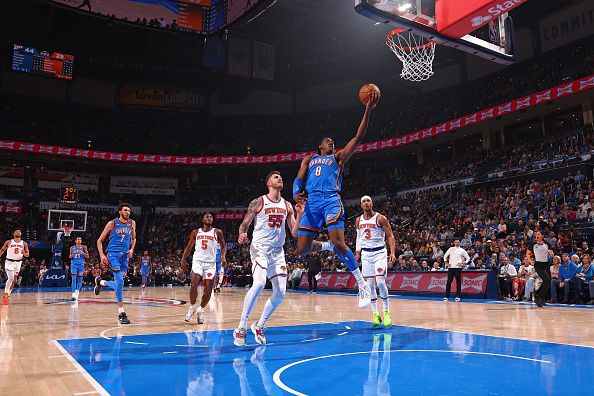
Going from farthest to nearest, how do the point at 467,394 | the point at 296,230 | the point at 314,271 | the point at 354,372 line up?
the point at 314,271 → the point at 296,230 → the point at 354,372 → the point at 467,394

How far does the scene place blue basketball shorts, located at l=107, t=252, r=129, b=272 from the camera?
8.24m

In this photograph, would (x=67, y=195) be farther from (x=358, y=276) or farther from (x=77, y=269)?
(x=358, y=276)

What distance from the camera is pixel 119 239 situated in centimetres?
843

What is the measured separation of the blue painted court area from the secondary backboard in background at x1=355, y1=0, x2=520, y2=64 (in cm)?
562

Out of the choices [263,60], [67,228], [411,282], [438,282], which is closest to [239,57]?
[263,60]

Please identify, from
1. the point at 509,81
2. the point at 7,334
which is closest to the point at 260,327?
the point at 7,334

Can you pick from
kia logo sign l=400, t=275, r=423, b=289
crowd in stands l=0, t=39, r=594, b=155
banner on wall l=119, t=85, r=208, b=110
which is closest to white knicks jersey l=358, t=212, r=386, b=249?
kia logo sign l=400, t=275, r=423, b=289

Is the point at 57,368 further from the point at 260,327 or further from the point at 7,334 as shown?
the point at 7,334

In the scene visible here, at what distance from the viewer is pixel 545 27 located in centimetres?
2891

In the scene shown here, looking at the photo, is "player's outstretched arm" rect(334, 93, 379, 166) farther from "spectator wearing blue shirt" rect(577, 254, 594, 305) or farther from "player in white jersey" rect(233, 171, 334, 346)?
"spectator wearing blue shirt" rect(577, 254, 594, 305)

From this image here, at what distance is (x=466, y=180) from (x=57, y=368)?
25.2 meters

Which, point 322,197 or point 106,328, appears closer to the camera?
point 322,197

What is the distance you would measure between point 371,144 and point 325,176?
27663 millimetres

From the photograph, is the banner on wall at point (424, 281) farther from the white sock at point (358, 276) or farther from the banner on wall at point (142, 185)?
the banner on wall at point (142, 185)
